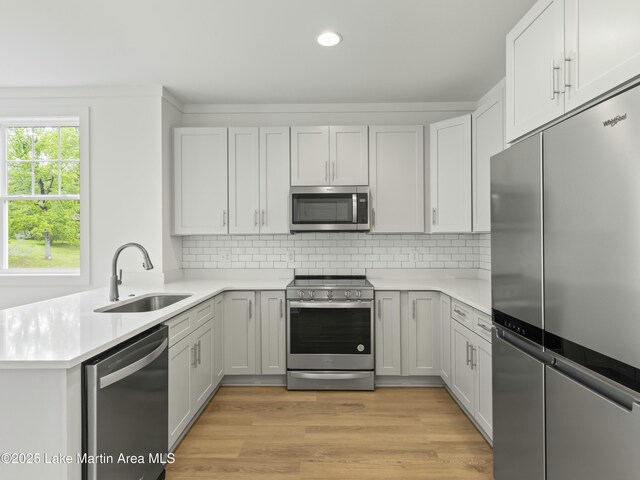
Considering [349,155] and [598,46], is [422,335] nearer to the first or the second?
[349,155]

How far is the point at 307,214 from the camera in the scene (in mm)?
3607

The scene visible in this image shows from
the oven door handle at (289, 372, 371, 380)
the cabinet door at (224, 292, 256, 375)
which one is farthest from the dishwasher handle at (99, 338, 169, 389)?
the oven door handle at (289, 372, 371, 380)

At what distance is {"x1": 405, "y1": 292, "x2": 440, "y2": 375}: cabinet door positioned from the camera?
11.2ft

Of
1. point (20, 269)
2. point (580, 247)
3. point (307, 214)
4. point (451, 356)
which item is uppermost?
point (307, 214)

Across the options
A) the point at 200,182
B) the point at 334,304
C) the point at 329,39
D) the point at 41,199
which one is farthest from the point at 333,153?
the point at 41,199

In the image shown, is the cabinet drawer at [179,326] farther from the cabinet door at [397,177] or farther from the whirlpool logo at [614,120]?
the whirlpool logo at [614,120]

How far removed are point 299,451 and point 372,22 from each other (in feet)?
8.83

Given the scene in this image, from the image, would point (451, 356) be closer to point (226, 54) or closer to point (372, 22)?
point (372, 22)

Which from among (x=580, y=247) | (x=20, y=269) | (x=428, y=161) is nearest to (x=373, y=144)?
(x=428, y=161)

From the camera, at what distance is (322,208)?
360 centimetres

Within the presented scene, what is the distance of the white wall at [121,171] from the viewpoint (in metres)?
3.50

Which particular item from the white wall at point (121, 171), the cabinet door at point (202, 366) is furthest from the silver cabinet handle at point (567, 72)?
the white wall at point (121, 171)

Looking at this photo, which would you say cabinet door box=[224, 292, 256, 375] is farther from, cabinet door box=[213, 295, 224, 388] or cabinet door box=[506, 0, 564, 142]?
cabinet door box=[506, 0, 564, 142]

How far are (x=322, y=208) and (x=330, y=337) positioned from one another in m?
1.17
